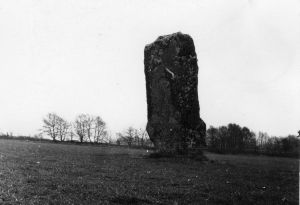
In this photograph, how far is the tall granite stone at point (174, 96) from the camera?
24.1 meters

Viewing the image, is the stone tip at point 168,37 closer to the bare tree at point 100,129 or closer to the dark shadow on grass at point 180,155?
the dark shadow on grass at point 180,155

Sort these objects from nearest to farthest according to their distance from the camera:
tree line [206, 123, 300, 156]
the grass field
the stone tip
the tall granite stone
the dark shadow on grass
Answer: the grass field
the dark shadow on grass
the tall granite stone
the stone tip
tree line [206, 123, 300, 156]

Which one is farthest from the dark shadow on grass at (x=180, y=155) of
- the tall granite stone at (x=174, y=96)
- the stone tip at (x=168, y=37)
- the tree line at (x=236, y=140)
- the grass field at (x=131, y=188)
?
the tree line at (x=236, y=140)

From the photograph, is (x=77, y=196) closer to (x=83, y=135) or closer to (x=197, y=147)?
(x=197, y=147)

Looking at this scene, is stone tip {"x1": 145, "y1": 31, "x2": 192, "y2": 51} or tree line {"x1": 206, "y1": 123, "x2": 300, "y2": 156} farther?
tree line {"x1": 206, "y1": 123, "x2": 300, "y2": 156}

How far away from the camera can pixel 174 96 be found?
2433cm

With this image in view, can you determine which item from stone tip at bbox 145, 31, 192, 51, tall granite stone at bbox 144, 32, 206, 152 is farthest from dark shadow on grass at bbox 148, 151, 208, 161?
stone tip at bbox 145, 31, 192, 51

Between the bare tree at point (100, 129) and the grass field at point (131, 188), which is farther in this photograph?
the bare tree at point (100, 129)

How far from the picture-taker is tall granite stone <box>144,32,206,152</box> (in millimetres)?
24078

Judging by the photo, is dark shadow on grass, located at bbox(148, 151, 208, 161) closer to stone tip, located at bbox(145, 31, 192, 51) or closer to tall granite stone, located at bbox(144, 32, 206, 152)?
tall granite stone, located at bbox(144, 32, 206, 152)

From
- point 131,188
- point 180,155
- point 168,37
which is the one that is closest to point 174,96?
point 180,155

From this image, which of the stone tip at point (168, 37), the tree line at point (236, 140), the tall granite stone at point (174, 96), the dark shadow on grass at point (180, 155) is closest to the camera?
the dark shadow on grass at point (180, 155)

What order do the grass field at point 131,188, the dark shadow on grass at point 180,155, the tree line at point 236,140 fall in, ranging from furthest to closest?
the tree line at point 236,140
the dark shadow on grass at point 180,155
the grass field at point 131,188

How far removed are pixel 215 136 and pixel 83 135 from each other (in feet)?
147
